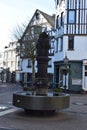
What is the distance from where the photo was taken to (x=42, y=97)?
1616cm

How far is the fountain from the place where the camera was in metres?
16.2

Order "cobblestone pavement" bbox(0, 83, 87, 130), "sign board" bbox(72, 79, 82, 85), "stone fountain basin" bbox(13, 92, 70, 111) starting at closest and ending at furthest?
"cobblestone pavement" bbox(0, 83, 87, 130), "stone fountain basin" bbox(13, 92, 70, 111), "sign board" bbox(72, 79, 82, 85)

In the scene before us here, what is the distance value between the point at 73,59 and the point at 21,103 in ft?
82.1

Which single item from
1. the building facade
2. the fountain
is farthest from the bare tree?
the fountain

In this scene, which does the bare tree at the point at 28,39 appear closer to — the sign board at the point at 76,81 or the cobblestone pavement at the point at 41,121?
the sign board at the point at 76,81

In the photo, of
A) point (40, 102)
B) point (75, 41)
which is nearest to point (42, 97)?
point (40, 102)

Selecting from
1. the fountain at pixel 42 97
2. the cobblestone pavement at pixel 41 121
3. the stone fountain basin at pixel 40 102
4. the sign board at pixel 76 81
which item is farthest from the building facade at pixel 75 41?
the stone fountain basin at pixel 40 102

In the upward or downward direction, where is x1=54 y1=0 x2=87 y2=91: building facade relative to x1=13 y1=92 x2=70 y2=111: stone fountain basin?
upward

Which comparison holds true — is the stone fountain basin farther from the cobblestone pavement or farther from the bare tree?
the bare tree

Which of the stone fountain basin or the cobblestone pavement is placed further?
the stone fountain basin

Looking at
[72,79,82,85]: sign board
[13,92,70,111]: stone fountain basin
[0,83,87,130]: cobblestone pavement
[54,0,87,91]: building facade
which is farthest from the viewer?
[72,79,82,85]: sign board

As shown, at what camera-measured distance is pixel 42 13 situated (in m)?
63.4

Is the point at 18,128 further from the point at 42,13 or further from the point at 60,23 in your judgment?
the point at 42,13

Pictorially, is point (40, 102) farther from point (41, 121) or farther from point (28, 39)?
point (28, 39)
